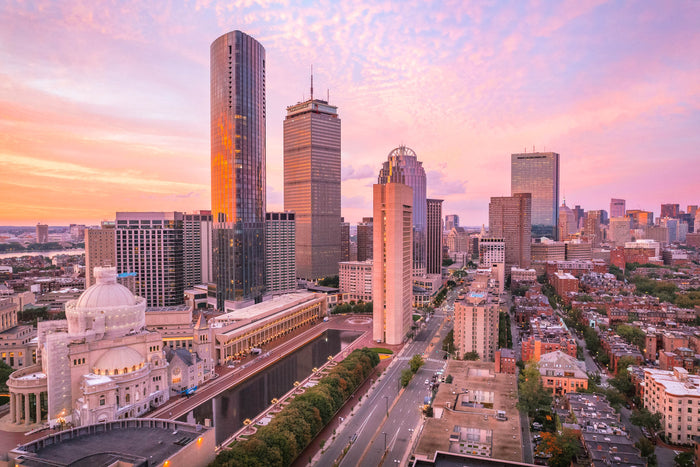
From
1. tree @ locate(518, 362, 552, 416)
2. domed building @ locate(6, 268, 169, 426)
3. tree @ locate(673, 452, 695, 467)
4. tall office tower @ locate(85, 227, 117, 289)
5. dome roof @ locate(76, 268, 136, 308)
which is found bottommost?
tree @ locate(673, 452, 695, 467)

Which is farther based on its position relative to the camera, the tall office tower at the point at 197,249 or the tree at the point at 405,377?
the tall office tower at the point at 197,249

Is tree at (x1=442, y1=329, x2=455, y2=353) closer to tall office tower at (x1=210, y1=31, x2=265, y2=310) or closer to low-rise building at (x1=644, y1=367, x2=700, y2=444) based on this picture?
low-rise building at (x1=644, y1=367, x2=700, y2=444)

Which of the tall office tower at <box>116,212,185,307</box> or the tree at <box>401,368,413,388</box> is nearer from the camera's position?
the tree at <box>401,368,413,388</box>

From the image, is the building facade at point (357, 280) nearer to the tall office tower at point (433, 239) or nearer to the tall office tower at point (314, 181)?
the tall office tower at point (314, 181)

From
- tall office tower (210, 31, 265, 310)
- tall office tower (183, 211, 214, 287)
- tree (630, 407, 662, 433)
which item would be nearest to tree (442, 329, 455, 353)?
tree (630, 407, 662, 433)

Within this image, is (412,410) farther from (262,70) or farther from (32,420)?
(262,70)

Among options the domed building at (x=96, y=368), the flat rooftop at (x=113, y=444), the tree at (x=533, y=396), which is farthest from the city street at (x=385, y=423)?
the domed building at (x=96, y=368)
